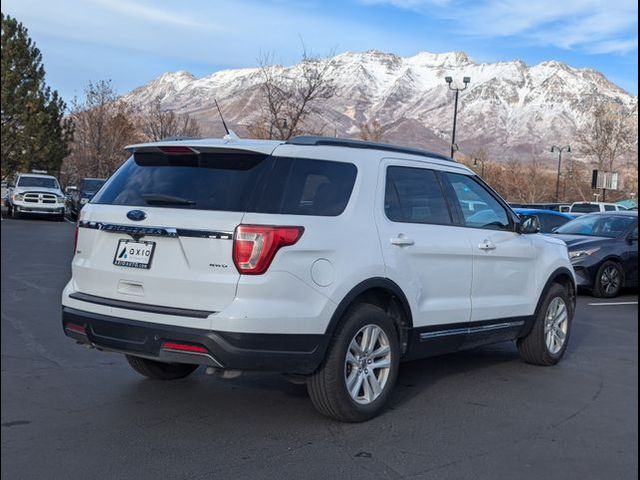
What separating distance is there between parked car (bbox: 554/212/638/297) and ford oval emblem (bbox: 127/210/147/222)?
9656 mm

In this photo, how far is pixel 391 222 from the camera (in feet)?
18.7

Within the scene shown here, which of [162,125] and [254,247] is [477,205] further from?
[162,125]

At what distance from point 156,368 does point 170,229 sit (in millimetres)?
1767

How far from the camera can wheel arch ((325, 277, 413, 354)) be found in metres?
5.17

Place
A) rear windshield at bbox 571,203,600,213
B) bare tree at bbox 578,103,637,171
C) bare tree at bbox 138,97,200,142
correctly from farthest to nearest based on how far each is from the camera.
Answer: bare tree at bbox 578,103,637,171, bare tree at bbox 138,97,200,142, rear windshield at bbox 571,203,600,213

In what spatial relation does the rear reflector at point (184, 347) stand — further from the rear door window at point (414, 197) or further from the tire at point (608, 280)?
the tire at point (608, 280)

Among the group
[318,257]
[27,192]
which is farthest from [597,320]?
[27,192]

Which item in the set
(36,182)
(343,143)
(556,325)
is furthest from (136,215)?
(36,182)

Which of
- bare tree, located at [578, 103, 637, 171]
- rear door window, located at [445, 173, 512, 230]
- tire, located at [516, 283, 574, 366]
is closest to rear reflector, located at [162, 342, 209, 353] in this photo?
rear door window, located at [445, 173, 512, 230]

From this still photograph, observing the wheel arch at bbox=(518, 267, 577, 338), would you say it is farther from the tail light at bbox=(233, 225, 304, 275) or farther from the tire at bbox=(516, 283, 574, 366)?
the tail light at bbox=(233, 225, 304, 275)

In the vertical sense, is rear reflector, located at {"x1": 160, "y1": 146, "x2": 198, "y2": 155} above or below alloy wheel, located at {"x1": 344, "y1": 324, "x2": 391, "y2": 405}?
above

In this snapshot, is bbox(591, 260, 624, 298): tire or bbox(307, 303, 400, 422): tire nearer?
bbox(307, 303, 400, 422): tire

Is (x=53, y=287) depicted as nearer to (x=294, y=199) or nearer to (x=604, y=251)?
(x=294, y=199)

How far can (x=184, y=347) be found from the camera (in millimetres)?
4875
